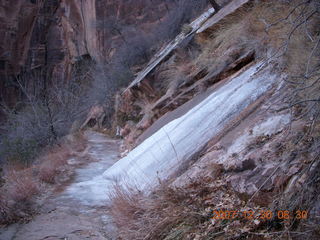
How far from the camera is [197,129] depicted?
431 centimetres

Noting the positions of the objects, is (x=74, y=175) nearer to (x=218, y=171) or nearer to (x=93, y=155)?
(x=93, y=155)

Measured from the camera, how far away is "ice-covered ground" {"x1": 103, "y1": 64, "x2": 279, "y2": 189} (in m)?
3.92

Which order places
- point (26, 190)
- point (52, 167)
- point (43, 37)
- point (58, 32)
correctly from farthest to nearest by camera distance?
point (58, 32) < point (43, 37) < point (52, 167) < point (26, 190)

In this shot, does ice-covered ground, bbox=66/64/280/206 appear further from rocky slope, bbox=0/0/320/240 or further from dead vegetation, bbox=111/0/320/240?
dead vegetation, bbox=111/0/320/240

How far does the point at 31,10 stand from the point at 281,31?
94.4 ft

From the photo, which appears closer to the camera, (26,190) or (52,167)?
(26,190)

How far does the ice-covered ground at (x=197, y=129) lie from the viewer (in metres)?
3.92

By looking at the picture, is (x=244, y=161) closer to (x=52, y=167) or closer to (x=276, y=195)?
(x=276, y=195)

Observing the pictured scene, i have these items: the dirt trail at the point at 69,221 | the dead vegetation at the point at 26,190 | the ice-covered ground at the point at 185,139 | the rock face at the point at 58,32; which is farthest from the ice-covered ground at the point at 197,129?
the rock face at the point at 58,32

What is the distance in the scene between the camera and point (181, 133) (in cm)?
462

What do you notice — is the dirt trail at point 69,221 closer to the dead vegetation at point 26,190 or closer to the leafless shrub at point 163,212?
the dead vegetation at point 26,190

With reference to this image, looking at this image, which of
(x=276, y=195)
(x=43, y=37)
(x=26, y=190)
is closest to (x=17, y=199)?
(x=26, y=190)

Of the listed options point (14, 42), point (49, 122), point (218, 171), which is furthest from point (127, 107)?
point (14, 42)
